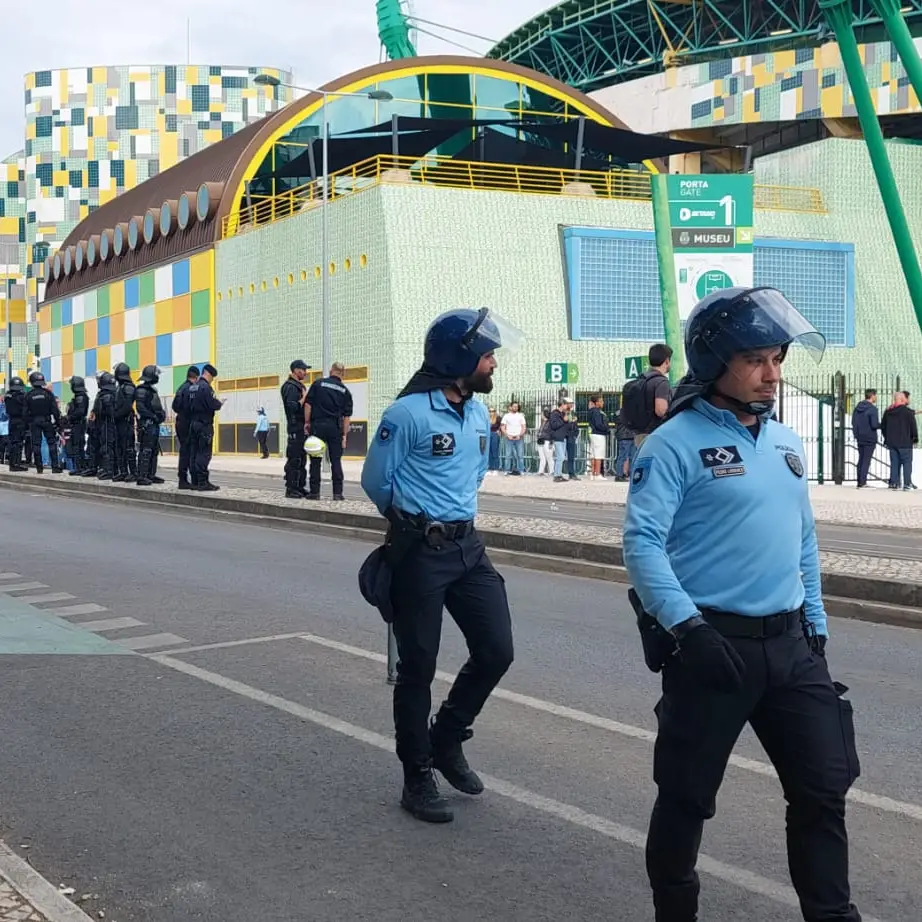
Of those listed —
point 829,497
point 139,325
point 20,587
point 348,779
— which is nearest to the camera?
point 348,779

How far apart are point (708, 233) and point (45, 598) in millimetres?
15746

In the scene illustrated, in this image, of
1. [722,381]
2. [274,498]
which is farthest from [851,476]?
[722,381]

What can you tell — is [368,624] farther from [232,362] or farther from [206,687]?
[232,362]

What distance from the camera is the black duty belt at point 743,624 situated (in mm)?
3215

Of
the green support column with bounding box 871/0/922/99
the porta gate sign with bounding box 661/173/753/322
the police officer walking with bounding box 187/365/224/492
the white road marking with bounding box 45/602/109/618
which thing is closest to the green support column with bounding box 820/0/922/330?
the green support column with bounding box 871/0/922/99

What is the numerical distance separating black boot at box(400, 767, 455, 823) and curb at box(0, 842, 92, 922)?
126cm

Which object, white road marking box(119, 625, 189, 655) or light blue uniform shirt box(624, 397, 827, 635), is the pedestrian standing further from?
light blue uniform shirt box(624, 397, 827, 635)

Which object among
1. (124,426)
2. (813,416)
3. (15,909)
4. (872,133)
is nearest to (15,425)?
(124,426)

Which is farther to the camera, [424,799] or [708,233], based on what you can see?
[708,233]

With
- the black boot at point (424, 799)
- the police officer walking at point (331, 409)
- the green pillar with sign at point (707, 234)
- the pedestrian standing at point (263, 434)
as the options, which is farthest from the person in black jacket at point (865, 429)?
the pedestrian standing at point (263, 434)

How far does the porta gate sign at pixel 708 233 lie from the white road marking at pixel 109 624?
607 inches

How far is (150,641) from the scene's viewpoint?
322 inches

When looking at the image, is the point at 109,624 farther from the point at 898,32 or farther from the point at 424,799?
the point at 898,32

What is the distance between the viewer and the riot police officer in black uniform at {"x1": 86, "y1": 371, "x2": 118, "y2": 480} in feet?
78.1
